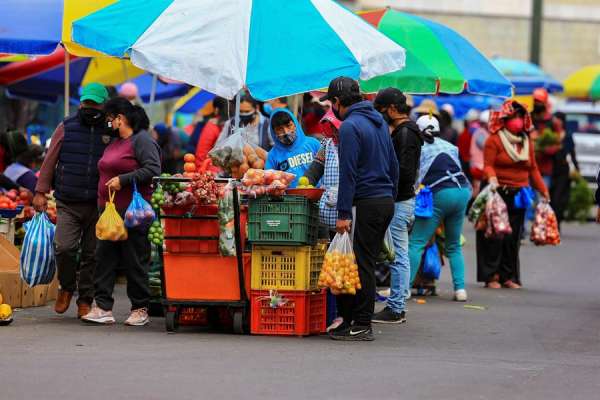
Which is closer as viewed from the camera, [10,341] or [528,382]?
[528,382]

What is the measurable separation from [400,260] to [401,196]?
548 mm

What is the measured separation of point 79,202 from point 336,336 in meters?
2.40

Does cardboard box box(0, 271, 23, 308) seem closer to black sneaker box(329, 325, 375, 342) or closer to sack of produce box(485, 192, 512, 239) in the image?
black sneaker box(329, 325, 375, 342)

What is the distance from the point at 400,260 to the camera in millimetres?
12070

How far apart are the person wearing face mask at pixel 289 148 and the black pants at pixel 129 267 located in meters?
1.30

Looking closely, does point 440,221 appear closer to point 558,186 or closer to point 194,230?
point 194,230

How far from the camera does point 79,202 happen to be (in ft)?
37.7

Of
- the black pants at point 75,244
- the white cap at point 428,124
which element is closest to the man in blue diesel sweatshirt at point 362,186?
the black pants at point 75,244

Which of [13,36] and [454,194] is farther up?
[13,36]

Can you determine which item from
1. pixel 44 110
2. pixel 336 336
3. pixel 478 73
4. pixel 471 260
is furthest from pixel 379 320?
pixel 44 110

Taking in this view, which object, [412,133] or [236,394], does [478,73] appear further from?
[236,394]

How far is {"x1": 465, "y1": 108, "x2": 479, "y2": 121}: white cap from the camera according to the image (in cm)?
2860

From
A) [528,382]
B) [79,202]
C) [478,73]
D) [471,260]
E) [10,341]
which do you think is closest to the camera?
[528,382]

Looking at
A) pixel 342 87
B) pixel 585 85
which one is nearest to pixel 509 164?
pixel 342 87
